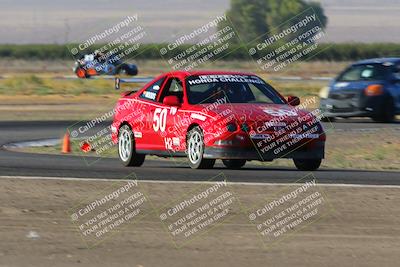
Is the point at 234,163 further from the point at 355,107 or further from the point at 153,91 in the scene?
the point at 355,107

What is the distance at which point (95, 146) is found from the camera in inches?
916

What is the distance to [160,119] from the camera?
17.1 metres

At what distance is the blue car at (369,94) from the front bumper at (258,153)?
465 inches

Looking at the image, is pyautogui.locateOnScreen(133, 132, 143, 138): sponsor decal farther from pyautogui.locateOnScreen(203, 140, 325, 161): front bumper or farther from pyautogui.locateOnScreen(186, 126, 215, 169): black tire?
pyautogui.locateOnScreen(203, 140, 325, 161): front bumper

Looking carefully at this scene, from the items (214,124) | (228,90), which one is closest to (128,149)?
(228,90)

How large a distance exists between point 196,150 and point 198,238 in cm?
600

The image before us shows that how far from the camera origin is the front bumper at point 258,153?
624 inches

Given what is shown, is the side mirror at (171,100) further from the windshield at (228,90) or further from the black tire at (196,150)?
the black tire at (196,150)

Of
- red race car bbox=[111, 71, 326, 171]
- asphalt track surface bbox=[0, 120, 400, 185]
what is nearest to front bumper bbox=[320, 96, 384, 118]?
asphalt track surface bbox=[0, 120, 400, 185]

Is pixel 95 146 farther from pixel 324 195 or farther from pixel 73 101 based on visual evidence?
pixel 73 101

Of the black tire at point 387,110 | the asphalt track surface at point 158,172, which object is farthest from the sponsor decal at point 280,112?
the black tire at point 387,110

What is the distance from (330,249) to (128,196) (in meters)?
3.72

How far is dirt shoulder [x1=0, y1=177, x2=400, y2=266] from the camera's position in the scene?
9164 millimetres

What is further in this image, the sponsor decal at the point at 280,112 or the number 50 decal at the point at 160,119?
the number 50 decal at the point at 160,119
